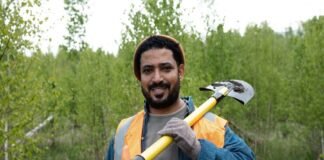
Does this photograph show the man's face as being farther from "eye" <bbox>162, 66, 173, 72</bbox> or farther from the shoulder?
the shoulder

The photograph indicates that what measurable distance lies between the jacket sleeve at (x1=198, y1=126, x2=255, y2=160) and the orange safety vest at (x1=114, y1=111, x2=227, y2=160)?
0.14 feet

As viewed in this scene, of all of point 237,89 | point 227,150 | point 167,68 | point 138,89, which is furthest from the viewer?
point 138,89

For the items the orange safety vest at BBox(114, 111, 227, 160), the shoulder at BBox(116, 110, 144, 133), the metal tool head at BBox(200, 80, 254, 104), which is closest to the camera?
the orange safety vest at BBox(114, 111, 227, 160)

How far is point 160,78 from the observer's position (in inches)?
101

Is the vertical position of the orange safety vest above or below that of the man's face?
below

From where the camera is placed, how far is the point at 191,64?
432 inches

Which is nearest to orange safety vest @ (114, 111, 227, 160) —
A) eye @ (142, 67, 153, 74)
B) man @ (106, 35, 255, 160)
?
man @ (106, 35, 255, 160)

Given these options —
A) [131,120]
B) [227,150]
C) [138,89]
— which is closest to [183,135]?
[227,150]

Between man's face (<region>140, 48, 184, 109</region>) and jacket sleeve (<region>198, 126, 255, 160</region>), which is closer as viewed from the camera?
jacket sleeve (<region>198, 126, 255, 160</region>)

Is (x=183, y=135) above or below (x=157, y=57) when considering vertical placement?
below

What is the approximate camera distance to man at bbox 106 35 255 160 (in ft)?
7.96

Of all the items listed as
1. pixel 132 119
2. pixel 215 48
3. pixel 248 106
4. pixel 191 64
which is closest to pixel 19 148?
pixel 191 64

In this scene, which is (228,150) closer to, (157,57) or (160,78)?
(160,78)

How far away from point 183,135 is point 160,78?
0.37 meters
